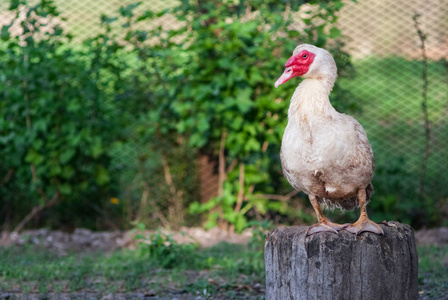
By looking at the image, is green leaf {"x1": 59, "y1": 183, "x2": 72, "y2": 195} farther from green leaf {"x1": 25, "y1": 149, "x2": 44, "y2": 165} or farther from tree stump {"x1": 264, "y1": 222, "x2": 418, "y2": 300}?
tree stump {"x1": 264, "y1": 222, "x2": 418, "y2": 300}

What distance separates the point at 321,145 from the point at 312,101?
0.28 metres

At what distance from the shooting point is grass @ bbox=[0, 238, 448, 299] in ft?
14.6

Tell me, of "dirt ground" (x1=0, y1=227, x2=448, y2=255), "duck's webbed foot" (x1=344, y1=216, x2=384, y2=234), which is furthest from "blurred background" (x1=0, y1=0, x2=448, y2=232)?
"duck's webbed foot" (x1=344, y1=216, x2=384, y2=234)

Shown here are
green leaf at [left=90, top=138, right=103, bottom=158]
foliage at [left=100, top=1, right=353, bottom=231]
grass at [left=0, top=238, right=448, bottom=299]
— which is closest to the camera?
grass at [left=0, top=238, right=448, bottom=299]

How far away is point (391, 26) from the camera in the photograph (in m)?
9.08

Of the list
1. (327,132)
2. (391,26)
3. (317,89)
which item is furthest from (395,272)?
(391,26)

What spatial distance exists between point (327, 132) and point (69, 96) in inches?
153

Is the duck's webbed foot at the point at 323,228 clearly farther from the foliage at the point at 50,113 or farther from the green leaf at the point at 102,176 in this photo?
the green leaf at the point at 102,176

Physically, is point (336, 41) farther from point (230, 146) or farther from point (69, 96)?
point (69, 96)

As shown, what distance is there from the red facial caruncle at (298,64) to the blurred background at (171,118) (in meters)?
2.51

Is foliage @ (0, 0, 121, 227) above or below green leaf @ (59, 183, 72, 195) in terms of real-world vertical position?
above

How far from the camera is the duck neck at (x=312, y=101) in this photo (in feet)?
10.3

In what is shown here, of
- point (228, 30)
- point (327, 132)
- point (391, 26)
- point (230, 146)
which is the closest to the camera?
point (327, 132)

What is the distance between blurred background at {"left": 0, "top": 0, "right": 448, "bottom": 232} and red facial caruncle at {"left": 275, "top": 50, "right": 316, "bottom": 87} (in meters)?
2.51
